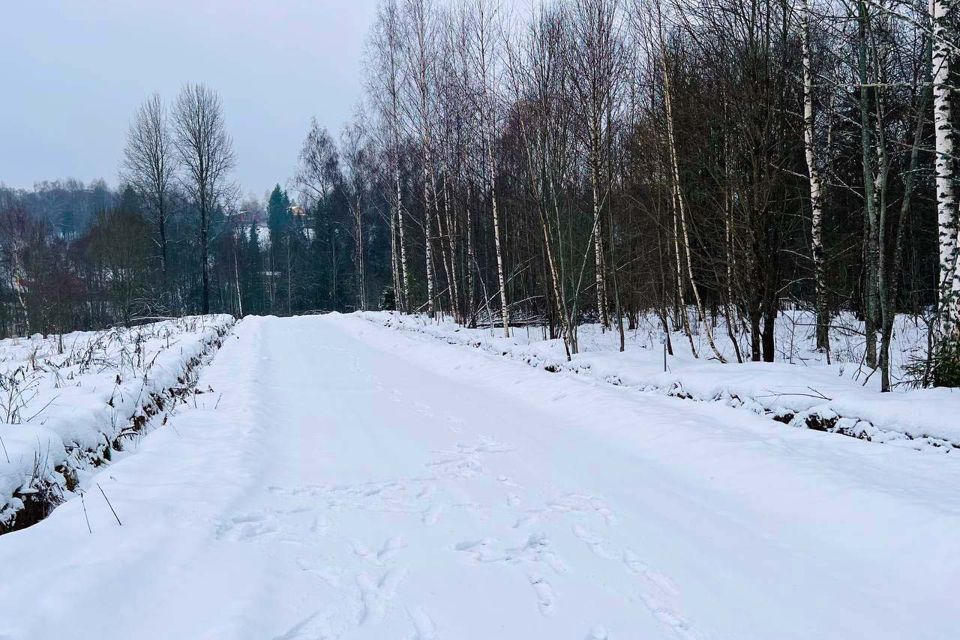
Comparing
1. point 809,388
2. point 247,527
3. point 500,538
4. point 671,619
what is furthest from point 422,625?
point 809,388

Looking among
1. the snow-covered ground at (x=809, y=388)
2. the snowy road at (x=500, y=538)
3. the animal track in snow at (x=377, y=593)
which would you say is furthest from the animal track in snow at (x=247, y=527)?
the snow-covered ground at (x=809, y=388)

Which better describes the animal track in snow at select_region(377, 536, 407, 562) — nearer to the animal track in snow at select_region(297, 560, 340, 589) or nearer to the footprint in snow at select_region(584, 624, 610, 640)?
the animal track in snow at select_region(297, 560, 340, 589)

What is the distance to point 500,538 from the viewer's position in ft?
10.9

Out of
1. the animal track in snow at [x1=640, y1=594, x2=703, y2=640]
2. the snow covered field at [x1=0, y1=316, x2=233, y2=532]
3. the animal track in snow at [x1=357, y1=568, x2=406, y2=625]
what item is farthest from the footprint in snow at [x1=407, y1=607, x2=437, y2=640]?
the snow covered field at [x1=0, y1=316, x2=233, y2=532]

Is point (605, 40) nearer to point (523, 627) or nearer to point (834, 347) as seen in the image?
point (834, 347)

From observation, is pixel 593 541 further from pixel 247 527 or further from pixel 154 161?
pixel 154 161

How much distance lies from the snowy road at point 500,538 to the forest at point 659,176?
2.62 metres

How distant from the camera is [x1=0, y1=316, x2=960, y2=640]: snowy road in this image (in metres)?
2.46

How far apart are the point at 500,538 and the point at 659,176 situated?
8982 mm

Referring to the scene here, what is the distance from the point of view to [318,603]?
2.60 m

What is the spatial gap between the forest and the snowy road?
103 inches

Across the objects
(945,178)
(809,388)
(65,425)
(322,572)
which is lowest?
(322,572)

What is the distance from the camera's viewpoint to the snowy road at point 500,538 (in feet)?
8.07

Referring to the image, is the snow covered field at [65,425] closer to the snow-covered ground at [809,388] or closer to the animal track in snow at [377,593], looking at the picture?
the animal track in snow at [377,593]
